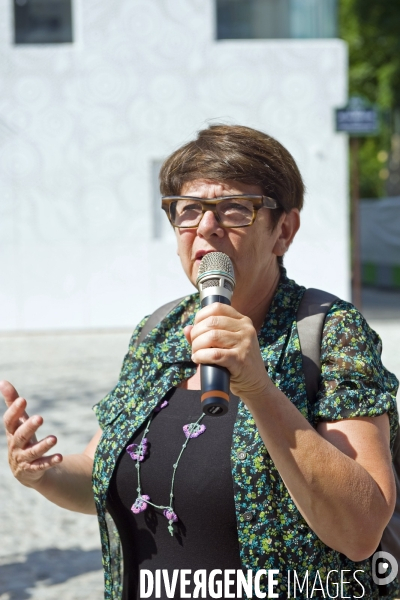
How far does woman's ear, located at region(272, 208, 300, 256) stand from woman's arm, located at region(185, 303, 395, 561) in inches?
20.4

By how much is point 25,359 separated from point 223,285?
30.2 feet

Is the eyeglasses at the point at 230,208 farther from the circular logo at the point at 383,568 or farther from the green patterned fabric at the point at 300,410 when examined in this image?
the circular logo at the point at 383,568

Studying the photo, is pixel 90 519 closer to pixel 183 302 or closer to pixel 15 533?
pixel 15 533

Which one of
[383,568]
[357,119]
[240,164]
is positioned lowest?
[383,568]

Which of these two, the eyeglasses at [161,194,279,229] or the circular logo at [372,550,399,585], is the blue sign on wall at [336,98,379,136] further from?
the circular logo at [372,550,399,585]

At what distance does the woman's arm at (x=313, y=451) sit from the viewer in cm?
156

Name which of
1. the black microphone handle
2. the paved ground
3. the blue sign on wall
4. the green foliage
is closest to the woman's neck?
the black microphone handle

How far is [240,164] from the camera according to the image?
6.57ft

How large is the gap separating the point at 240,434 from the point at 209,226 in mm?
478

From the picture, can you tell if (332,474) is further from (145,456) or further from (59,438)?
(59,438)

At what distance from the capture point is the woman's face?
195 cm

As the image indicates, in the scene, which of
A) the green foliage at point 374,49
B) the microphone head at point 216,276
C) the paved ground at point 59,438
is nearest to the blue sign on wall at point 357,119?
the paved ground at point 59,438

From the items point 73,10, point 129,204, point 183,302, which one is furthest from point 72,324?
point 183,302

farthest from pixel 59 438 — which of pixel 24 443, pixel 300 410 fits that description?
pixel 300 410
